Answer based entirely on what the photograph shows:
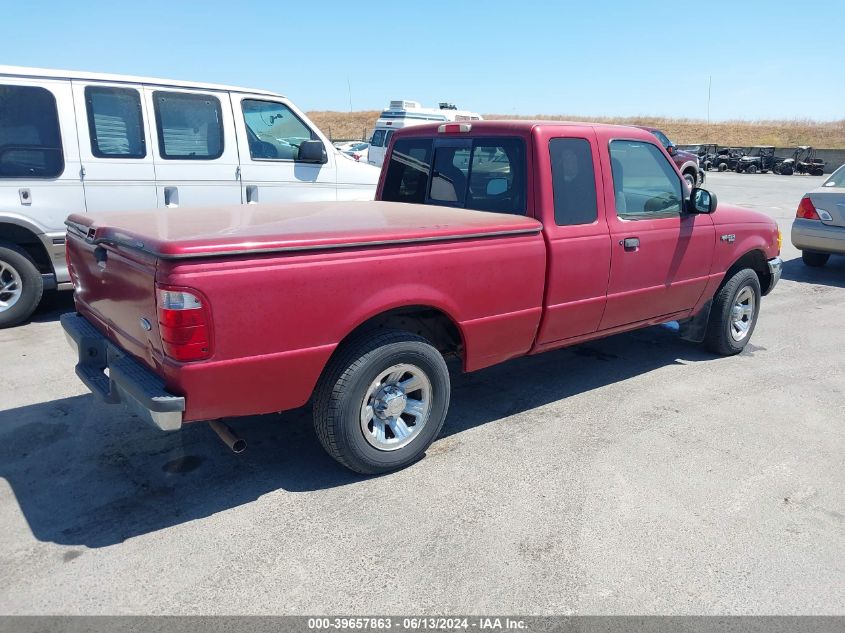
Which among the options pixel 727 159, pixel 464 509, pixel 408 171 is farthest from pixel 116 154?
pixel 727 159

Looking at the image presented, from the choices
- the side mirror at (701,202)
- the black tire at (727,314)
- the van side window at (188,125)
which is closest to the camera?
the side mirror at (701,202)

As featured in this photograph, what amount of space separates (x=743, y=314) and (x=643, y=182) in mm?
1950

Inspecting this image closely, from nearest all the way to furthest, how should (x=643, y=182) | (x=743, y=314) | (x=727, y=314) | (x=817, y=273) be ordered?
1. (x=643, y=182)
2. (x=727, y=314)
3. (x=743, y=314)
4. (x=817, y=273)

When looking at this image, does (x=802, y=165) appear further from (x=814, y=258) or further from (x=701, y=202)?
(x=701, y=202)

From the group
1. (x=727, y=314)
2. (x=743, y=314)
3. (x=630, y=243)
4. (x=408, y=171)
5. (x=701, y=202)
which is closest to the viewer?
(x=630, y=243)

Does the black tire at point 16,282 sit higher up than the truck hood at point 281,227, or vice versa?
the truck hood at point 281,227

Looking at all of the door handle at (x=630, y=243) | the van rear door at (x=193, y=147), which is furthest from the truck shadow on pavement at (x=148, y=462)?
the van rear door at (x=193, y=147)

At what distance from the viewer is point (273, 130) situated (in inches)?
307

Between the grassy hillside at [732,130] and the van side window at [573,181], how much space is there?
51.1m

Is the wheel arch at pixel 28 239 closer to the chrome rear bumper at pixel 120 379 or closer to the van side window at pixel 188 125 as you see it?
the van side window at pixel 188 125

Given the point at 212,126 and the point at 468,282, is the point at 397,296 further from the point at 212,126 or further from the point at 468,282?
the point at 212,126

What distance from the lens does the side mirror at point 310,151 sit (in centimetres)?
771

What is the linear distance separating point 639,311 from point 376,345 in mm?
2386

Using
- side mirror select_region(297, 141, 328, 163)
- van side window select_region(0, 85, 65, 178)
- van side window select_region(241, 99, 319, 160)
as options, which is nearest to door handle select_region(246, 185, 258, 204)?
van side window select_region(241, 99, 319, 160)
